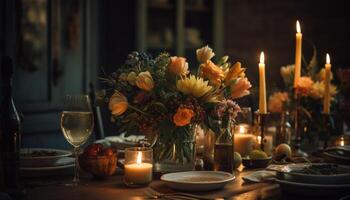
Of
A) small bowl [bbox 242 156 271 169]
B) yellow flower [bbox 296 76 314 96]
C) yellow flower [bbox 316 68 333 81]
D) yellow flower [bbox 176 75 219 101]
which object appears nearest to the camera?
yellow flower [bbox 176 75 219 101]

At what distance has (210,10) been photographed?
525cm

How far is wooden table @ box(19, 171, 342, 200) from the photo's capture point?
66.8 inches

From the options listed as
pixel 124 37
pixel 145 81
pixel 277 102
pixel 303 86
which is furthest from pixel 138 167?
pixel 124 37

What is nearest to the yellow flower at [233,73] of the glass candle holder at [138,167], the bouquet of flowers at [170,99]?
the bouquet of flowers at [170,99]

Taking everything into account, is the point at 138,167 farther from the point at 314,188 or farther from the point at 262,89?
the point at 262,89

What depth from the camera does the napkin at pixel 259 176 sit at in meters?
1.92

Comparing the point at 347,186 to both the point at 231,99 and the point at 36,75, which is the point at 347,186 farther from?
the point at 36,75

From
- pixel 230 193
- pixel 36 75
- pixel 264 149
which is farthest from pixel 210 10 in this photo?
pixel 230 193

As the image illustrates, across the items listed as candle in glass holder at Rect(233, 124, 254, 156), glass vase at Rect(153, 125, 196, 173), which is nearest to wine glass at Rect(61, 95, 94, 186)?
glass vase at Rect(153, 125, 196, 173)

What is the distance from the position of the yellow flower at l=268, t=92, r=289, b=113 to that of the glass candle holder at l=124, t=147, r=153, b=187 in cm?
111

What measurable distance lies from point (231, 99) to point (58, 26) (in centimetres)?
211

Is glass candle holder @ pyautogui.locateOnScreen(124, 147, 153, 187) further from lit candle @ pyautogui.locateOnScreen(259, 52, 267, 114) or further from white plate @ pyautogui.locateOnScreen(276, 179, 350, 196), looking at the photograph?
lit candle @ pyautogui.locateOnScreen(259, 52, 267, 114)

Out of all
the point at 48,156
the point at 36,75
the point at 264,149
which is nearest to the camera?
the point at 48,156

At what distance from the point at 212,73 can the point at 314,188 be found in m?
0.46
